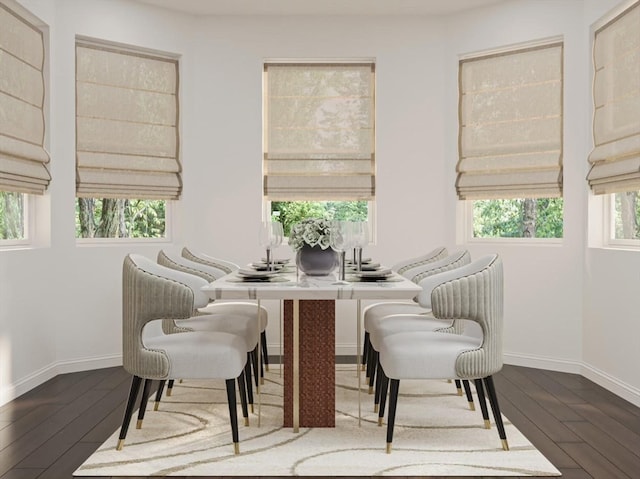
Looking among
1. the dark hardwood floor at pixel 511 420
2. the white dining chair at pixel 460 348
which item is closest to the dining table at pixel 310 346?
the white dining chair at pixel 460 348

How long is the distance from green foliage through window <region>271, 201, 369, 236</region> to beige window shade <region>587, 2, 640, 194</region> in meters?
1.91

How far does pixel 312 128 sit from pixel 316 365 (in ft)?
9.20

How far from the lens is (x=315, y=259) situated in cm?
338

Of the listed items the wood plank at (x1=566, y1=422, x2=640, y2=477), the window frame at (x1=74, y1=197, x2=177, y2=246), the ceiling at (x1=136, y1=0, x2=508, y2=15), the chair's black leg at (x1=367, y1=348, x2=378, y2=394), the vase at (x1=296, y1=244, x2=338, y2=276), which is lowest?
the wood plank at (x1=566, y1=422, x2=640, y2=477)

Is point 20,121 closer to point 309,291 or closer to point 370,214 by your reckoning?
point 309,291

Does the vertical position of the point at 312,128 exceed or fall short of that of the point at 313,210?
it exceeds it

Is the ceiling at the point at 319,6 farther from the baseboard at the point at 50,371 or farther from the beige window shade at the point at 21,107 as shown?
the baseboard at the point at 50,371

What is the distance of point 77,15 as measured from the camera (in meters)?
4.76

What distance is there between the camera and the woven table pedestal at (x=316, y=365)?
3.15m

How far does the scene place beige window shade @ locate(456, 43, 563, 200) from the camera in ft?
15.9

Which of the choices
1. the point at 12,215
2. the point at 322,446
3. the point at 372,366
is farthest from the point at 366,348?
the point at 12,215

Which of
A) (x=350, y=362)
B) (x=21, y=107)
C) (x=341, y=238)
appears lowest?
(x=350, y=362)

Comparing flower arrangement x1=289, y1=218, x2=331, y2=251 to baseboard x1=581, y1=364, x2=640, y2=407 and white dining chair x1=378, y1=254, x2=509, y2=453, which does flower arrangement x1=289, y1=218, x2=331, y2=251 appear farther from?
baseboard x1=581, y1=364, x2=640, y2=407

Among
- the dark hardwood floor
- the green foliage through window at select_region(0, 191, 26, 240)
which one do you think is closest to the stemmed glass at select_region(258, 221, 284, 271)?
the dark hardwood floor
